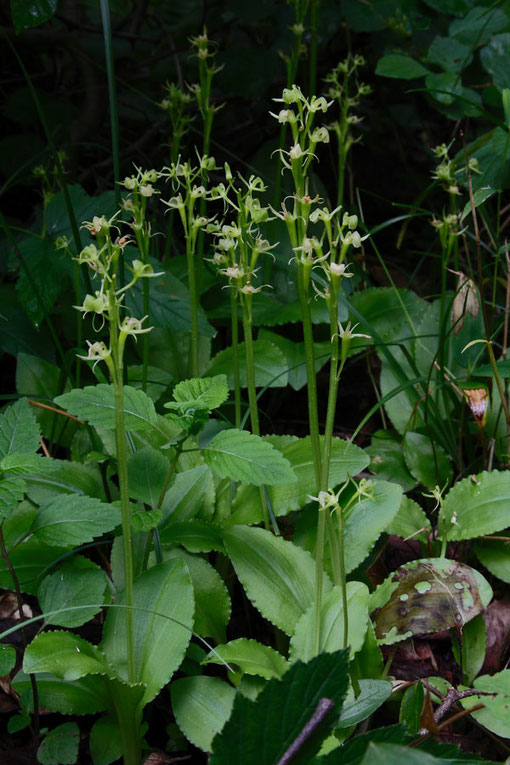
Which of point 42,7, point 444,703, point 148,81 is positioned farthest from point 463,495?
point 148,81

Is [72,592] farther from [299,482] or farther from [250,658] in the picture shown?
[299,482]

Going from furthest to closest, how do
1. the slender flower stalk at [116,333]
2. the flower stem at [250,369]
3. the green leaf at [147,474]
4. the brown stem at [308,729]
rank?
the green leaf at [147,474] → the flower stem at [250,369] → the slender flower stalk at [116,333] → the brown stem at [308,729]

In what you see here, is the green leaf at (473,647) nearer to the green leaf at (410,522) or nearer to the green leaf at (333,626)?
the green leaf at (410,522)

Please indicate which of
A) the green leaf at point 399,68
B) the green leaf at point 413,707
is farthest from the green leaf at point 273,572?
the green leaf at point 399,68

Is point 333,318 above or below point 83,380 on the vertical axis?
above

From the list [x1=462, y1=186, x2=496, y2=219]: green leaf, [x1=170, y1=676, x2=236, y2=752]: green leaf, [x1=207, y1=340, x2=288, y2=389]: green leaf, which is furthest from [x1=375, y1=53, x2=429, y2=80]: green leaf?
[x1=170, y1=676, x2=236, y2=752]: green leaf

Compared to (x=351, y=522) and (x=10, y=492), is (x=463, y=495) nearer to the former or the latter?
(x=351, y=522)
